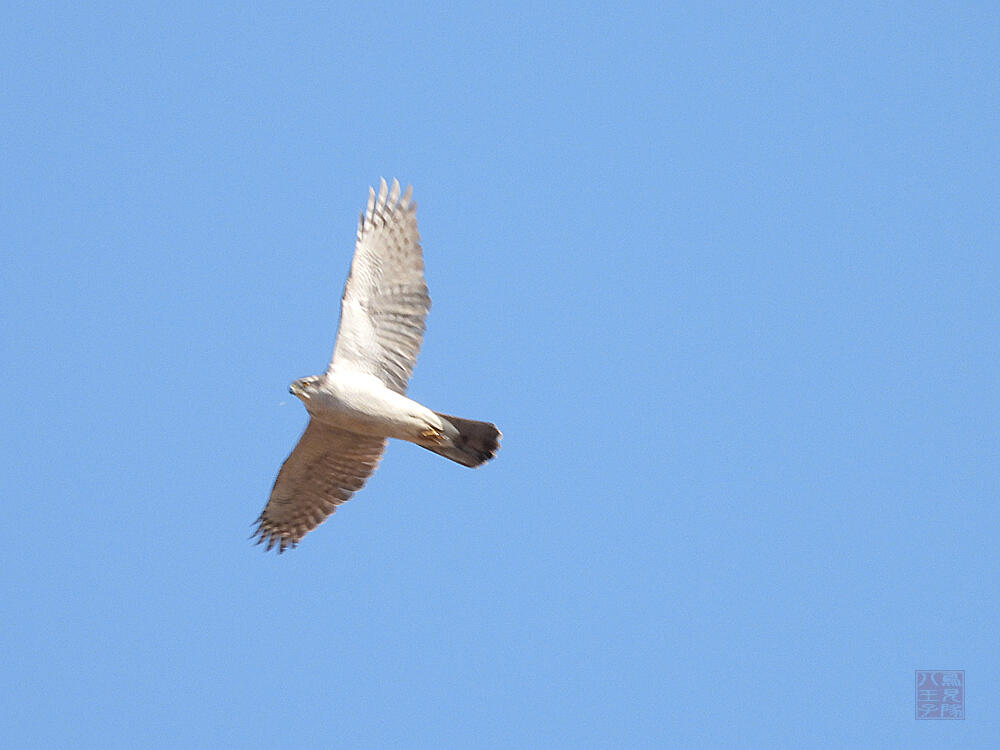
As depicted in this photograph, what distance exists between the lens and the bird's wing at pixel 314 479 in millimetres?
16453

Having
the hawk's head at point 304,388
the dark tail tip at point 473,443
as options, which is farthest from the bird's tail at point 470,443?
the hawk's head at point 304,388

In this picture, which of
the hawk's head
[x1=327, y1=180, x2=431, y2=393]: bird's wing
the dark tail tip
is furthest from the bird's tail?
the hawk's head

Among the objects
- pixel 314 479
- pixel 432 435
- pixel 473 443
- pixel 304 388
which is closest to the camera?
pixel 304 388

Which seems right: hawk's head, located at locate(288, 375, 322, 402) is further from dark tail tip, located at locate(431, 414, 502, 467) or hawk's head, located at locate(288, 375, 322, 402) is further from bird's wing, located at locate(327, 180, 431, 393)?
dark tail tip, located at locate(431, 414, 502, 467)

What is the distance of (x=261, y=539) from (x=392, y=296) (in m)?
3.21

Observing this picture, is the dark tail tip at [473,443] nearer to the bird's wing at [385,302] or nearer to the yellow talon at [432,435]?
the yellow talon at [432,435]

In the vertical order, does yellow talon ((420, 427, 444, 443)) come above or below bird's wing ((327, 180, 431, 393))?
below

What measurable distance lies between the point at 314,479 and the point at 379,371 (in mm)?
1589

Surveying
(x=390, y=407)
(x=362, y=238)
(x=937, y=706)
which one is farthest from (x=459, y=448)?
(x=937, y=706)

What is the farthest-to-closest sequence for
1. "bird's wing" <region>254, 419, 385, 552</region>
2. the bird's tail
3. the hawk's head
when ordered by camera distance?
"bird's wing" <region>254, 419, 385, 552</region> < the bird's tail < the hawk's head

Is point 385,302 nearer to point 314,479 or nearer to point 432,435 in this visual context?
point 432,435

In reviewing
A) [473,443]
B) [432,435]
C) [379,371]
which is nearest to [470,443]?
[473,443]

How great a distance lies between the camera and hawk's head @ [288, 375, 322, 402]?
1542 centimetres

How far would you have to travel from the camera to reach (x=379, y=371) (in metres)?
16.0
